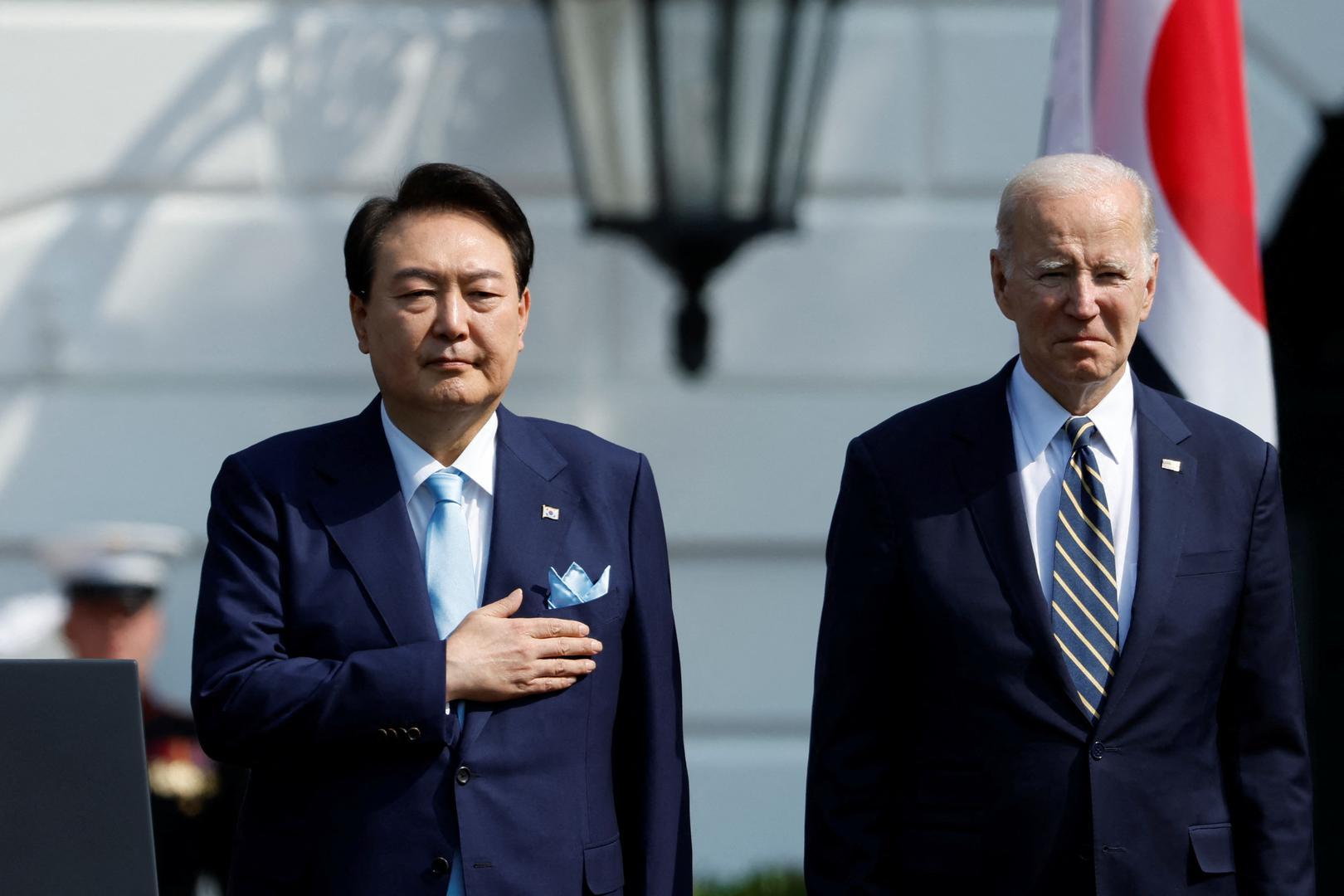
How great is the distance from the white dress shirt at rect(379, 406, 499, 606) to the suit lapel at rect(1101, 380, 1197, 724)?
0.93 m

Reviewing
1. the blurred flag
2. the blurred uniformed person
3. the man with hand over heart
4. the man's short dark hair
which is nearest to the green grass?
the blurred uniformed person

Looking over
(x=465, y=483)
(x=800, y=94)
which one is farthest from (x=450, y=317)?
(x=800, y=94)

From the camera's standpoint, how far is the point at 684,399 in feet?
16.7

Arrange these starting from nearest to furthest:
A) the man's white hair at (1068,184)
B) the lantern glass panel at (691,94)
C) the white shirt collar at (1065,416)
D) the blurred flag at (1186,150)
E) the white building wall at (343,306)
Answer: the man's white hair at (1068,184), the white shirt collar at (1065,416), the blurred flag at (1186,150), the lantern glass panel at (691,94), the white building wall at (343,306)

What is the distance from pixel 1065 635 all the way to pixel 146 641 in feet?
8.65

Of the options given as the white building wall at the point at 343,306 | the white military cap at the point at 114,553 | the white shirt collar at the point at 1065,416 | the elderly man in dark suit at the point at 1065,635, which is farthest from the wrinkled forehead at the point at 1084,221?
the white military cap at the point at 114,553

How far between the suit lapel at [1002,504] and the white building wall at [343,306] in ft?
8.04

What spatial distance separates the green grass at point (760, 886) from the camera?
482 cm

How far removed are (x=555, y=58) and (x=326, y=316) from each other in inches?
39.9

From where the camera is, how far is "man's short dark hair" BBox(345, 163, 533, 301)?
248 cm

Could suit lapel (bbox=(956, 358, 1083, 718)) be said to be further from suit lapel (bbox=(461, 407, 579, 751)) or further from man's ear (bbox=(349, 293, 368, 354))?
man's ear (bbox=(349, 293, 368, 354))

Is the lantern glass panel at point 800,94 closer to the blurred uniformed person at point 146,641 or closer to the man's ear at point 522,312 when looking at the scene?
the blurred uniformed person at point 146,641

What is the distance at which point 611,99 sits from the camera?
4457mm

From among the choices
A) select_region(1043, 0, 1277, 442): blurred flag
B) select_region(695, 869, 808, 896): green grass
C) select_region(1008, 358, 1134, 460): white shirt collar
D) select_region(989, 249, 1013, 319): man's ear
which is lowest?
select_region(695, 869, 808, 896): green grass
